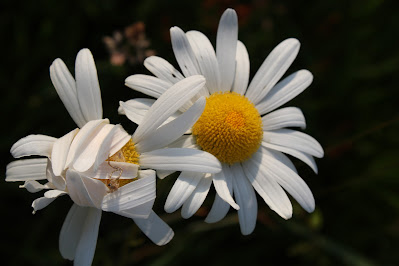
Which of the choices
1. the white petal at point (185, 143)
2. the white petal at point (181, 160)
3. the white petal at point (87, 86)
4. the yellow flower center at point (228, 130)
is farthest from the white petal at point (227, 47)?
the white petal at point (87, 86)

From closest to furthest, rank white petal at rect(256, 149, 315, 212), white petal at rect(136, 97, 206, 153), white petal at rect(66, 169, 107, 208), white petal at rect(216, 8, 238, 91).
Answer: white petal at rect(66, 169, 107, 208) < white petal at rect(136, 97, 206, 153) < white petal at rect(256, 149, 315, 212) < white petal at rect(216, 8, 238, 91)

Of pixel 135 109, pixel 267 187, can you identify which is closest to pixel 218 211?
pixel 267 187

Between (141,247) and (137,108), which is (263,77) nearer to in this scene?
(137,108)

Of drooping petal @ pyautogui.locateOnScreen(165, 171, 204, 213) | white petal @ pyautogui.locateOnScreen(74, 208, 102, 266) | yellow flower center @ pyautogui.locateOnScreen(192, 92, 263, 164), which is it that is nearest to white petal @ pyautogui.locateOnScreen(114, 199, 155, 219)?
drooping petal @ pyautogui.locateOnScreen(165, 171, 204, 213)

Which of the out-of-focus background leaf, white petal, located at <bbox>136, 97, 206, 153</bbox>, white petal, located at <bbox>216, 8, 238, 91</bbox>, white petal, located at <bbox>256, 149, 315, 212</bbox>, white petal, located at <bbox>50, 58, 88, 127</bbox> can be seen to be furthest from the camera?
the out-of-focus background leaf

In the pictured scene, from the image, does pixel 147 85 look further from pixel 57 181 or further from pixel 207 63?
pixel 57 181

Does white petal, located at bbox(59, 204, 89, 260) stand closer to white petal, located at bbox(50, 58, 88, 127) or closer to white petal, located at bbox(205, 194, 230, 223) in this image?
white petal, located at bbox(50, 58, 88, 127)

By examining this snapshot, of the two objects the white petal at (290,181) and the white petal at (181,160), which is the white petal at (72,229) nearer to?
the white petal at (181,160)
